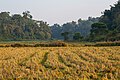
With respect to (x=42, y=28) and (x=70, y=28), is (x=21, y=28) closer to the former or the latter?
(x=42, y=28)

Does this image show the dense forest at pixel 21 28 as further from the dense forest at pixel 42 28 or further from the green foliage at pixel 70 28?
the green foliage at pixel 70 28

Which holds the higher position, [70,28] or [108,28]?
[70,28]

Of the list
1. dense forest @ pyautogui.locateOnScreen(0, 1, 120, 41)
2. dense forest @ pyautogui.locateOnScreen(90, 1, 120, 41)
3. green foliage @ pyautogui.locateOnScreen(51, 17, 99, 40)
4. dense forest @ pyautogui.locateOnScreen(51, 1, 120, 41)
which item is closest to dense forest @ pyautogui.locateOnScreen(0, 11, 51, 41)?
dense forest @ pyautogui.locateOnScreen(0, 1, 120, 41)

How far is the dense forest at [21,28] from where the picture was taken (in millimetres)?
83787

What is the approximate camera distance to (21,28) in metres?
90.1

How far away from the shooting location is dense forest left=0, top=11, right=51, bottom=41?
275 feet

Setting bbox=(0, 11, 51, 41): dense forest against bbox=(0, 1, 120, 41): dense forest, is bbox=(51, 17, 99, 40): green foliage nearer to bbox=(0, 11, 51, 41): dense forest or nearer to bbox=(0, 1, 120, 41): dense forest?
bbox=(0, 1, 120, 41): dense forest

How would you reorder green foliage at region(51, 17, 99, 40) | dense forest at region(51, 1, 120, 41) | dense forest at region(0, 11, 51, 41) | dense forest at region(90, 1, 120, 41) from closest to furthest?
1. dense forest at region(90, 1, 120, 41)
2. dense forest at region(51, 1, 120, 41)
3. dense forest at region(0, 11, 51, 41)
4. green foliage at region(51, 17, 99, 40)

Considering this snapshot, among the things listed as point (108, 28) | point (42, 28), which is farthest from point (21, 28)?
point (108, 28)

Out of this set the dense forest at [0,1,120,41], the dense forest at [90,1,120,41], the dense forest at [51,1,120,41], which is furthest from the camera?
the dense forest at [0,1,120,41]

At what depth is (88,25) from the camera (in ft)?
404

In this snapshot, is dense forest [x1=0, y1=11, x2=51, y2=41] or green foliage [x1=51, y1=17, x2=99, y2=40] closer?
dense forest [x1=0, y1=11, x2=51, y2=41]

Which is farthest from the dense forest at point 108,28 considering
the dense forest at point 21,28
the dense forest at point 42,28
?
the dense forest at point 21,28

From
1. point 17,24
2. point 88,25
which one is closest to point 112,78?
point 17,24
